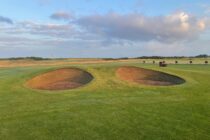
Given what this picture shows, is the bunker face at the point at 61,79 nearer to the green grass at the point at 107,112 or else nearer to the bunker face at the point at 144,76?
the green grass at the point at 107,112

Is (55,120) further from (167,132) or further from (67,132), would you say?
(167,132)

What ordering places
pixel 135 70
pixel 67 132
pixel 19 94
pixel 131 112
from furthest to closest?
pixel 135 70
pixel 19 94
pixel 131 112
pixel 67 132

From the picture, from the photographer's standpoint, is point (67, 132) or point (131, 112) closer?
point (67, 132)

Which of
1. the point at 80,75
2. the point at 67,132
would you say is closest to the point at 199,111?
the point at 67,132

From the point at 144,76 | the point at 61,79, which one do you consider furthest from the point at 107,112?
the point at 144,76

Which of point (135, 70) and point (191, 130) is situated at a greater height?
point (135, 70)

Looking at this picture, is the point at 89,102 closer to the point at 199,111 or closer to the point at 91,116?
the point at 91,116

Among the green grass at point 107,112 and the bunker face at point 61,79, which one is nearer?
the green grass at point 107,112

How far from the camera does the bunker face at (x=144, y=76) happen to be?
26.5 metres

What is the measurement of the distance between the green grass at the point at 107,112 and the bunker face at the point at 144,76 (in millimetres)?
2767

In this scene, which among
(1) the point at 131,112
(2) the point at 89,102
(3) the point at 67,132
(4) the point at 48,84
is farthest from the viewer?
(4) the point at 48,84

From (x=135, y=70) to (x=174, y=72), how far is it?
341 cm

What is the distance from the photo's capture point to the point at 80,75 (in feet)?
90.9

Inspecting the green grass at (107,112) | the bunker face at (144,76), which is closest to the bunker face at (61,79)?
the green grass at (107,112)
